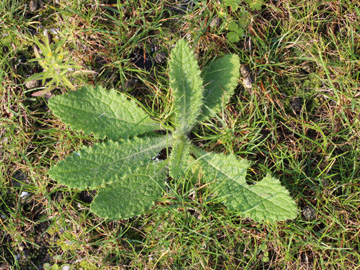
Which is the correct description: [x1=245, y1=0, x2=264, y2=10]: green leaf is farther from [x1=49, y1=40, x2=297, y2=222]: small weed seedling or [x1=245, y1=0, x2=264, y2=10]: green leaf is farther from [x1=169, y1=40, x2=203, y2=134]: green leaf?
[x1=169, y1=40, x2=203, y2=134]: green leaf

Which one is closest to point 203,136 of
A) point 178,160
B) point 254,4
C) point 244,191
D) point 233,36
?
point 178,160

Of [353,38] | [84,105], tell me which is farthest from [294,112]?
[84,105]

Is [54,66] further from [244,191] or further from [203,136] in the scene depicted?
[244,191]

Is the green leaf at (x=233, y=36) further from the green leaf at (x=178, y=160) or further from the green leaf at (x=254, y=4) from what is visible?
the green leaf at (x=178, y=160)

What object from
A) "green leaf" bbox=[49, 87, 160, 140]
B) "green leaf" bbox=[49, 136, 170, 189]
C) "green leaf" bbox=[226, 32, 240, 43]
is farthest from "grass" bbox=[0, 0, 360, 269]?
"green leaf" bbox=[49, 136, 170, 189]

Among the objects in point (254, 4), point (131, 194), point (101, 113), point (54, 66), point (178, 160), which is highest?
point (254, 4)
